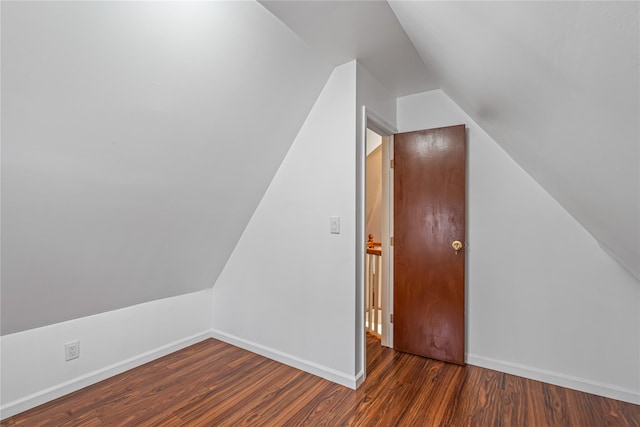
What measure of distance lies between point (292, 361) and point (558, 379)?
6.37 ft

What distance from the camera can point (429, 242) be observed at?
106 inches

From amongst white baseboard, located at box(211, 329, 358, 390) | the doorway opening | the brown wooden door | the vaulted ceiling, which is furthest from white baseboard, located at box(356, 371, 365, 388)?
the vaulted ceiling

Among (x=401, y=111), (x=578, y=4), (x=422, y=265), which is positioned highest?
(x=401, y=111)

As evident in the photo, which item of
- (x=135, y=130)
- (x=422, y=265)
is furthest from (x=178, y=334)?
(x=422, y=265)

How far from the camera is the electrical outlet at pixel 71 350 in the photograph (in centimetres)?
219

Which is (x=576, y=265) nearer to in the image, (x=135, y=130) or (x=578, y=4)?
(x=578, y=4)

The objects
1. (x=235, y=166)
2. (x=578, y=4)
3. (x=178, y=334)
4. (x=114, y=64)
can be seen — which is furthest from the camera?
(x=178, y=334)

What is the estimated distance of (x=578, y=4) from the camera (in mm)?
489

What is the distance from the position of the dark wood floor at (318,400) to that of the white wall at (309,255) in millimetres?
249

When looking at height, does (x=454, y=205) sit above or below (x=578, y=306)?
above

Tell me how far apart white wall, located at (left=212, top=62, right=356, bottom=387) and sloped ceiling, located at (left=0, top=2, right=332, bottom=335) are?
0.61ft

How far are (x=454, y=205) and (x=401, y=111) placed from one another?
101cm

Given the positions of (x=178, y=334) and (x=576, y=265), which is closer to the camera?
(x=576, y=265)

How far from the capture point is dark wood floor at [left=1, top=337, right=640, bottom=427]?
191 centimetres
